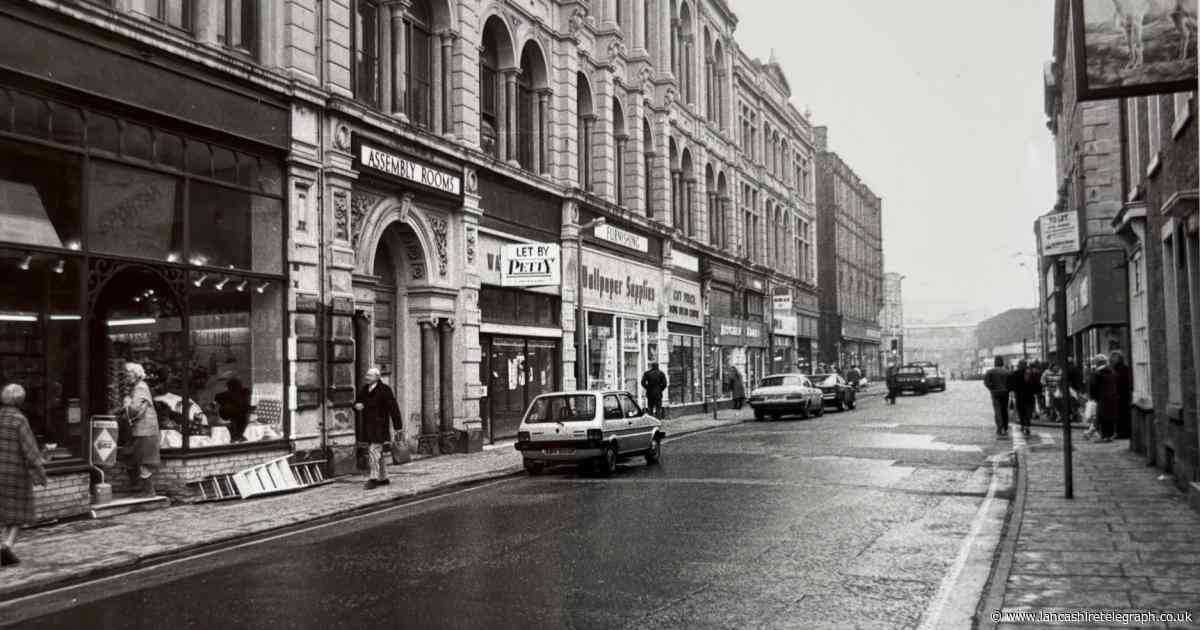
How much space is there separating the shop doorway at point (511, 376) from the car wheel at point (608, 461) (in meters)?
6.81

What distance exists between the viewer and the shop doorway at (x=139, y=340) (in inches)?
536

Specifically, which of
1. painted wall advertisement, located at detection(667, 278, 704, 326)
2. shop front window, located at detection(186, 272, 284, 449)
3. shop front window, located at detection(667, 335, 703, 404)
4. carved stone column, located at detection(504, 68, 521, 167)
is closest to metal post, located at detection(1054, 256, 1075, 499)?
shop front window, located at detection(186, 272, 284, 449)

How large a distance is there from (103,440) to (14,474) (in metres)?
3.29

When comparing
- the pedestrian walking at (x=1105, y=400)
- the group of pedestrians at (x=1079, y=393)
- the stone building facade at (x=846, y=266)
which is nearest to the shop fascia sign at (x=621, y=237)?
the group of pedestrians at (x=1079, y=393)

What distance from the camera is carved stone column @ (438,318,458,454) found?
2155 cm

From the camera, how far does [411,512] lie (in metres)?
13.1

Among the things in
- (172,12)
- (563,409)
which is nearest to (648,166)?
(563,409)

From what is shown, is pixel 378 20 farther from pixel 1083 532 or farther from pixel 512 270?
pixel 1083 532

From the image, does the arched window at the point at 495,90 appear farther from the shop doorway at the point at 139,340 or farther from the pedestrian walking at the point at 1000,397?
the pedestrian walking at the point at 1000,397

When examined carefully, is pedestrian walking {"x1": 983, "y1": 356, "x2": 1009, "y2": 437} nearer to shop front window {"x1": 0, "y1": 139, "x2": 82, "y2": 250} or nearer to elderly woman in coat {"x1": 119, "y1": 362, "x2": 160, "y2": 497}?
elderly woman in coat {"x1": 119, "y1": 362, "x2": 160, "y2": 497}

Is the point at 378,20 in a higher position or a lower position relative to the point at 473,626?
higher

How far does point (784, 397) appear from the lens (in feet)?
108

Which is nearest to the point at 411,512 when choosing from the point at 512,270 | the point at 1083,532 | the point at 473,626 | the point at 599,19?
the point at 473,626

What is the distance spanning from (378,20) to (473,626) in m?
15.8
